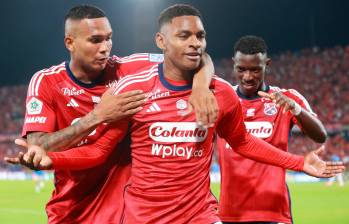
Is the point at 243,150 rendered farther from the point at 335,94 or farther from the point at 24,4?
the point at 24,4

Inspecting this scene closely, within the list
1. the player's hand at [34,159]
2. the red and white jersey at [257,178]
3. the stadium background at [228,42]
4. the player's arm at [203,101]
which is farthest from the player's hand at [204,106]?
the stadium background at [228,42]

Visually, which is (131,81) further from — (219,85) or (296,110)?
(296,110)

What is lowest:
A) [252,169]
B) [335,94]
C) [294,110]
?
[335,94]

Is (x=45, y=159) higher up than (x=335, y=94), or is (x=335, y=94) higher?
(x=45, y=159)

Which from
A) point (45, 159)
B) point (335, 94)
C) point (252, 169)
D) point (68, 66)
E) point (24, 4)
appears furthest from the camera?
point (24, 4)

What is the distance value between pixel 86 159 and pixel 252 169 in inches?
77.5

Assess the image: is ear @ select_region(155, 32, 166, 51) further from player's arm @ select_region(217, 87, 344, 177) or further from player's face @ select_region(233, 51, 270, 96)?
player's face @ select_region(233, 51, 270, 96)

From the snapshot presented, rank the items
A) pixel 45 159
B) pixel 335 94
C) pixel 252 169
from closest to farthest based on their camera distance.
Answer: pixel 45 159 < pixel 252 169 < pixel 335 94

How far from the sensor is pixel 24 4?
3816 centimetres

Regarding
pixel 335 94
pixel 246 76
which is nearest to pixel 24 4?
pixel 335 94

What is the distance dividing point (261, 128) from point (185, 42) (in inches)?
→ 72.9

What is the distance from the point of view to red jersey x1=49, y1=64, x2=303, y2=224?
371 cm

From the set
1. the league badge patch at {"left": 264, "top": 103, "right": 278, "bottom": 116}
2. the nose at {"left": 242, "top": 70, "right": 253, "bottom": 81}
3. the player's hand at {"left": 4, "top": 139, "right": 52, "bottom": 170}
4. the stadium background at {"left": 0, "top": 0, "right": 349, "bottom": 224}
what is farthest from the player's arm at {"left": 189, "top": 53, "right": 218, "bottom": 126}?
the stadium background at {"left": 0, "top": 0, "right": 349, "bottom": 224}

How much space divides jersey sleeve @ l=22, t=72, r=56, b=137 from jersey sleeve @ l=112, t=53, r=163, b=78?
60 centimetres
